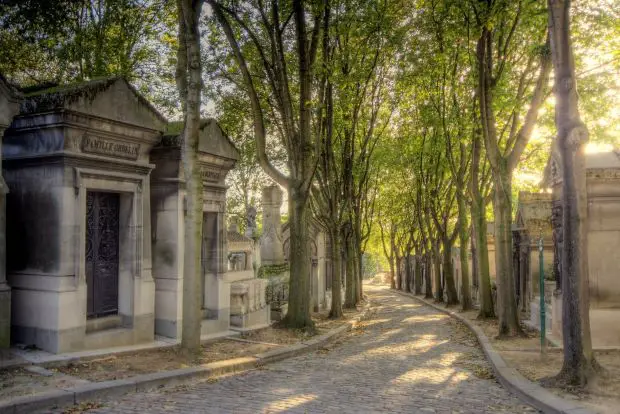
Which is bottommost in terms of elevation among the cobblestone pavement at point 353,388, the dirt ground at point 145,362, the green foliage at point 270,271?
the cobblestone pavement at point 353,388

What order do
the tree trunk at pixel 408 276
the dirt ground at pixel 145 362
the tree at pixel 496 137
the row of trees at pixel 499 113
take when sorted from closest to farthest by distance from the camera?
the row of trees at pixel 499 113 → the dirt ground at pixel 145 362 → the tree at pixel 496 137 → the tree trunk at pixel 408 276

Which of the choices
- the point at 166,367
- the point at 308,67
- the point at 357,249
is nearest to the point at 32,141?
the point at 166,367

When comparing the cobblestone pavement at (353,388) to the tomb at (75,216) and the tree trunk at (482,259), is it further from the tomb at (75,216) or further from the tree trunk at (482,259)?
the tree trunk at (482,259)

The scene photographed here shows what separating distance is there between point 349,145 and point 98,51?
341 inches

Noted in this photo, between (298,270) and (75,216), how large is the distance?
18.5ft

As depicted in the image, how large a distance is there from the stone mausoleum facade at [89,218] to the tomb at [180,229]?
3cm

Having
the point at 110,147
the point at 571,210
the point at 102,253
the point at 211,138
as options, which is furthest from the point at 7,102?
the point at 571,210

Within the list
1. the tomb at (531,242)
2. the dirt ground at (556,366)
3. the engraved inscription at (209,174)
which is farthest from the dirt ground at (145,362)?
the tomb at (531,242)

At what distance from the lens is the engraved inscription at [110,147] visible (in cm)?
903

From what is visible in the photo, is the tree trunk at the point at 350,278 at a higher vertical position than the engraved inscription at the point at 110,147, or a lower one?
Answer: lower

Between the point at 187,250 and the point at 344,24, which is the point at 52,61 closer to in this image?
the point at 344,24

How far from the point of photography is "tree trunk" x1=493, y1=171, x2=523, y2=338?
40.6ft

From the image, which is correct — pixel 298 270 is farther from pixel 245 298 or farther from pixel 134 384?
pixel 134 384

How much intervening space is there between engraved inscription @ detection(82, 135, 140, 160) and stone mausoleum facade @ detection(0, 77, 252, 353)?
19mm
